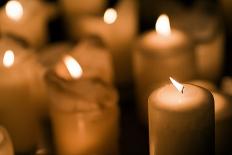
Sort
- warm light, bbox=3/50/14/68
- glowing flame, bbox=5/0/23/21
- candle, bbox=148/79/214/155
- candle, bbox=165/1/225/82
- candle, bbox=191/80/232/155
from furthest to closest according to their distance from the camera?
glowing flame, bbox=5/0/23/21, candle, bbox=165/1/225/82, warm light, bbox=3/50/14/68, candle, bbox=191/80/232/155, candle, bbox=148/79/214/155

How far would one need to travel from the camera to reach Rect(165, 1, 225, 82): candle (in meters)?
1.27

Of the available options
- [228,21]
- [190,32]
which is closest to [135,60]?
[190,32]

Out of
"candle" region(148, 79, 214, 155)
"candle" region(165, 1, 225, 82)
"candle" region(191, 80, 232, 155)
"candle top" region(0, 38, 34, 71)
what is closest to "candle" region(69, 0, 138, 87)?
"candle" region(165, 1, 225, 82)

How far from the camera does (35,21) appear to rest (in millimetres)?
1450

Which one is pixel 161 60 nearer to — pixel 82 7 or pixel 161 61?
pixel 161 61

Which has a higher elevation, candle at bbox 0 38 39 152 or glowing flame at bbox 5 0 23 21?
glowing flame at bbox 5 0 23 21

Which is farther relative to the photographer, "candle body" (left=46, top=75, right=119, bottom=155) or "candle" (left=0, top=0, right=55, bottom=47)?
"candle" (left=0, top=0, right=55, bottom=47)

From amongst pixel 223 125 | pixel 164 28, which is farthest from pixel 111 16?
pixel 223 125

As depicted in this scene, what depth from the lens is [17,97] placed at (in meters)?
1.12

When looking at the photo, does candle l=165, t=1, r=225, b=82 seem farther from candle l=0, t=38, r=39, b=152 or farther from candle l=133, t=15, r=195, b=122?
candle l=0, t=38, r=39, b=152

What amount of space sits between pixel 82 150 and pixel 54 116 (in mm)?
84

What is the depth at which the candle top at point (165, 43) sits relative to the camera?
1.13 metres

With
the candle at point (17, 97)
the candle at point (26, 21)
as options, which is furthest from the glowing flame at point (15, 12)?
the candle at point (17, 97)

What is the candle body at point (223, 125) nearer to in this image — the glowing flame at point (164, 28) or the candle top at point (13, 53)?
the glowing flame at point (164, 28)
